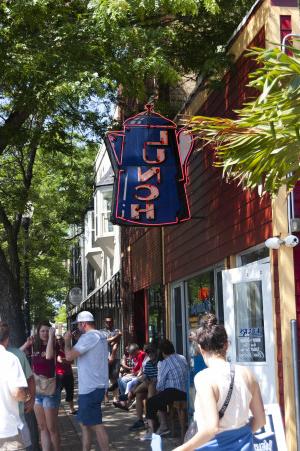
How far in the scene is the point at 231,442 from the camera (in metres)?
4.29

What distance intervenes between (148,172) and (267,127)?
5455 millimetres

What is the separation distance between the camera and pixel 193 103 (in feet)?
41.0

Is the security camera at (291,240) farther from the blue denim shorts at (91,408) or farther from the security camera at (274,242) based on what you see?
the blue denim shorts at (91,408)

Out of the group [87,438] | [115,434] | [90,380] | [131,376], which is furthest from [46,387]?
[131,376]

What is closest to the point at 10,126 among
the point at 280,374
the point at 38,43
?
the point at 38,43

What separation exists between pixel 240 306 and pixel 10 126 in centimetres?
500

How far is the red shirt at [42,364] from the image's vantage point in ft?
31.2

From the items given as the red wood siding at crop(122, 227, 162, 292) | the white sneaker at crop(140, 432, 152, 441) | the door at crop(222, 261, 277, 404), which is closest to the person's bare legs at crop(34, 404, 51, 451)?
the white sneaker at crop(140, 432, 152, 441)

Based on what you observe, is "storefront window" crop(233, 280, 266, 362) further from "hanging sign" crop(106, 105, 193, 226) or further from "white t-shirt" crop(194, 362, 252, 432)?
"white t-shirt" crop(194, 362, 252, 432)

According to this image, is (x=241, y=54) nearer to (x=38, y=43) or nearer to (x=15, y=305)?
(x=38, y=43)

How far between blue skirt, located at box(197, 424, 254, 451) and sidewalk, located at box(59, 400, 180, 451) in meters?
4.80

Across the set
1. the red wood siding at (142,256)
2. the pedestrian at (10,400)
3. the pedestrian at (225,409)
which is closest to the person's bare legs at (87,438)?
the pedestrian at (10,400)

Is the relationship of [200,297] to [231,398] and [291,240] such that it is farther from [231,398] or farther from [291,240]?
[231,398]

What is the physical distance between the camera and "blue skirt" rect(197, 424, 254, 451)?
4.27 m
